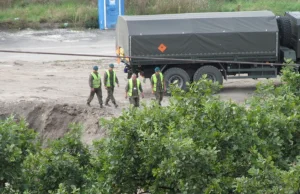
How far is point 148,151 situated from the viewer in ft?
43.8

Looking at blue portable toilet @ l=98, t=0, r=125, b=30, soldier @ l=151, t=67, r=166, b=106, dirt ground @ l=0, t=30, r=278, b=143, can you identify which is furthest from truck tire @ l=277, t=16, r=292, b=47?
blue portable toilet @ l=98, t=0, r=125, b=30

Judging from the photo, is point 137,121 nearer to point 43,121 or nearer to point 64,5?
point 43,121

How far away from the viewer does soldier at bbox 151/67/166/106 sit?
24.8 m

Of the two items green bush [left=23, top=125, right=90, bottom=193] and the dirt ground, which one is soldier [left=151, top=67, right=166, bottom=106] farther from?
green bush [left=23, top=125, right=90, bottom=193]

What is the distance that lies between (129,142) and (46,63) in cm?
2017

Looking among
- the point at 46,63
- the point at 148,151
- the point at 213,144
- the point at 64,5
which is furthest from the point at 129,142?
the point at 64,5

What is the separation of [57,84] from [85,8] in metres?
14.0

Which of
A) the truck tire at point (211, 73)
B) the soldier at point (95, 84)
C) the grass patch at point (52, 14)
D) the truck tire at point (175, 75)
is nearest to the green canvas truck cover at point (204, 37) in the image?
the truck tire at point (211, 73)

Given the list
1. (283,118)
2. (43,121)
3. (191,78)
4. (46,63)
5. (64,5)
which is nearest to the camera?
(283,118)

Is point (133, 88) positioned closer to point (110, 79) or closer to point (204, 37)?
point (110, 79)

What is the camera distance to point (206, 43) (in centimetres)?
2652

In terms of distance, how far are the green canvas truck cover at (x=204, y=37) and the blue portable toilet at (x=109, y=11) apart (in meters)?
13.8

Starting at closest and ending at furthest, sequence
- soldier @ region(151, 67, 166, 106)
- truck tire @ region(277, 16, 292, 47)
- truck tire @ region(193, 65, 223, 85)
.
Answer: soldier @ region(151, 67, 166, 106) → truck tire @ region(193, 65, 223, 85) → truck tire @ region(277, 16, 292, 47)

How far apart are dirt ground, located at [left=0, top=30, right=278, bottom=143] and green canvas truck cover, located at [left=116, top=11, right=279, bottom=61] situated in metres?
1.69
